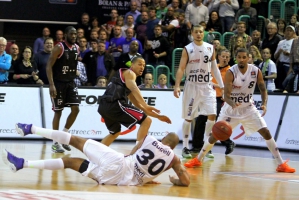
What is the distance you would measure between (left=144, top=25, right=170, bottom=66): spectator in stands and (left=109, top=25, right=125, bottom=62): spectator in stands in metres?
0.78

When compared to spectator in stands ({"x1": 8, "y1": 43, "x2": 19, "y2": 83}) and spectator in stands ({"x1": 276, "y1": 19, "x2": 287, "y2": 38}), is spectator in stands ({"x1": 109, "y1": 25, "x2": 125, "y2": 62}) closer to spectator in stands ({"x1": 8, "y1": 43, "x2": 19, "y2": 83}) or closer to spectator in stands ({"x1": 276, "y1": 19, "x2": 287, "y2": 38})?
spectator in stands ({"x1": 8, "y1": 43, "x2": 19, "y2": 83})

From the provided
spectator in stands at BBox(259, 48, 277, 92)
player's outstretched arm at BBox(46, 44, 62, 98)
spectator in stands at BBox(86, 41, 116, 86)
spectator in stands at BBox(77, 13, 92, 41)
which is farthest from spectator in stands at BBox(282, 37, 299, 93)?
player's outstretched arm at BBox(46, 44, 62, 98)

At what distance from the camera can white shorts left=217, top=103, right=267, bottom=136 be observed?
12.0 metres

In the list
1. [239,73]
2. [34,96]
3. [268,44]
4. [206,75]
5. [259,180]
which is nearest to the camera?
[259,180]

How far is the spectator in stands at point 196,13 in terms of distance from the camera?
67.8ft

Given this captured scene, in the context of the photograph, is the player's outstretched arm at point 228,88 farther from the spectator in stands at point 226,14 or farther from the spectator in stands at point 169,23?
the spectator in stands at point 226,14

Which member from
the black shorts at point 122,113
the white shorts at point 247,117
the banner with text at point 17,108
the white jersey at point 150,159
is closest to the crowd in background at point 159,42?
the banner with text at point 17,108

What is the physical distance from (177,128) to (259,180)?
6.83 m

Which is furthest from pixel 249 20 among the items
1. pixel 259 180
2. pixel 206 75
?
pixel 259 180

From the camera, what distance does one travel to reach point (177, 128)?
17078 mm

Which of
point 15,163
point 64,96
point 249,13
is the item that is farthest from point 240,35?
point 15,163

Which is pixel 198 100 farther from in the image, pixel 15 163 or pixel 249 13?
pixel 249 13

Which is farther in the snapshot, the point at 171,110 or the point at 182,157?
the point at 171,110

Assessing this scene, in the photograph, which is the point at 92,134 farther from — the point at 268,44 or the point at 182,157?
the point at 268,44
